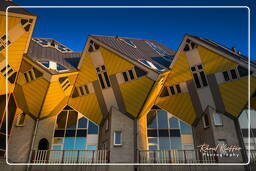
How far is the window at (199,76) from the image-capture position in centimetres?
1905

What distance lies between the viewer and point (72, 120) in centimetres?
2130

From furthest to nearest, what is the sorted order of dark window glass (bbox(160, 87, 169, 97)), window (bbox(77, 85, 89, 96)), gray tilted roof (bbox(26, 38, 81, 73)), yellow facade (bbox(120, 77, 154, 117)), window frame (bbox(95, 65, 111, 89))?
1. dark window glass (bbox(160, 87, 169, 97))
2. window (bbox(77, 85, 89, 96))
3. gray tilted roof (bbox(26, 38, 81, 73))
4. window frame (bbox(95, 65, 111, 89))
5. yellow facade (bbox(120, 77, 154, 117))

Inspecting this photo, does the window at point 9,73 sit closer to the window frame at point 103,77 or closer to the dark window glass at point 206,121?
the window frame at point 103,77

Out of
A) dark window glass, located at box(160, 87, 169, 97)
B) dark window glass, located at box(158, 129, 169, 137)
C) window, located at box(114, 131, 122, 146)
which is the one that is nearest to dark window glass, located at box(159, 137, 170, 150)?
dark window glass, located at box(158, 129, 169, 137)

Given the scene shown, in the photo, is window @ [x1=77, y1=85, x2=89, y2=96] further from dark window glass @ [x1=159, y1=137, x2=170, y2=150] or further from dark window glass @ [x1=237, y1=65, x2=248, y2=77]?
dark window glass @ [x1=237, y1=65, x2=248, y2=77]

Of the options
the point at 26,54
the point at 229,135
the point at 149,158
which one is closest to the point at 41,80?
the point at 26,54

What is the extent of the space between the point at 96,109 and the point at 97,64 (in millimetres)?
4550

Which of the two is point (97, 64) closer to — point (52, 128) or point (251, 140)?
point (52, 128)

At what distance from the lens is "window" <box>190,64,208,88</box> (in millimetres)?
19047

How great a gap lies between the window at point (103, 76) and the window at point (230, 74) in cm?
1065

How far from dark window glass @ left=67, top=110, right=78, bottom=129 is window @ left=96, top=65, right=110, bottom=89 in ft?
14.7

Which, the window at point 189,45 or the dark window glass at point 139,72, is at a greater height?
the window at point 189,45

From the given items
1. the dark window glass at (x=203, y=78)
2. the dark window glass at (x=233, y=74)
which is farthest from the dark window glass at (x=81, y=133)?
the dark window glass at (x=233, y=74)

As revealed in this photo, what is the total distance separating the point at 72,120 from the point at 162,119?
9.29 m
